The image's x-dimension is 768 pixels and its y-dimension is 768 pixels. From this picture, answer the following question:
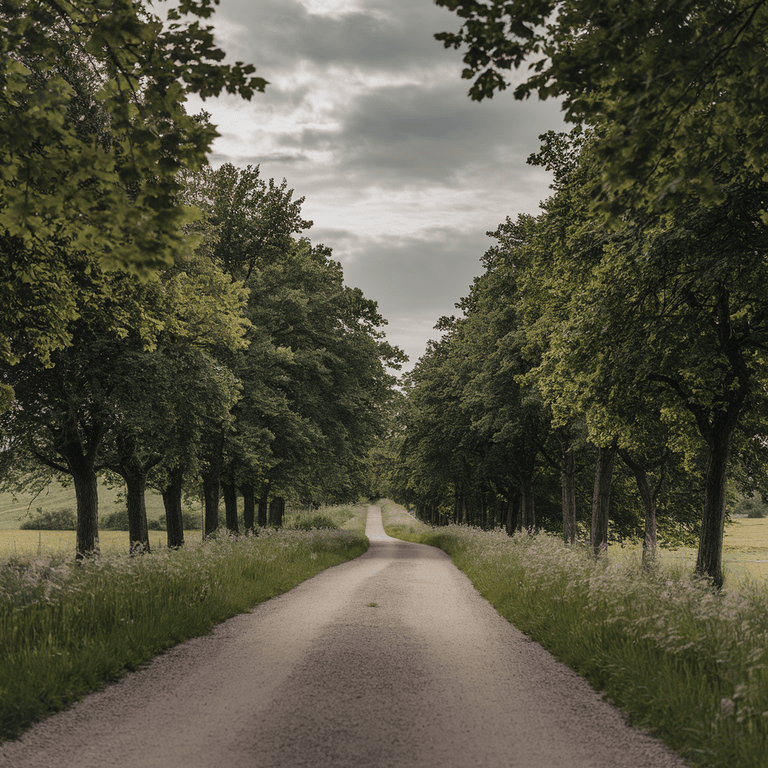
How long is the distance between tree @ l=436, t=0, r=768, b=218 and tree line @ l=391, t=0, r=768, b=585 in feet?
0.05

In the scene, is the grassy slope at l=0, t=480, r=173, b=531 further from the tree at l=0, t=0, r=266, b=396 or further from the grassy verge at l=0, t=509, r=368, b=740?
the tree at l=0, t=0, r=266, b=396

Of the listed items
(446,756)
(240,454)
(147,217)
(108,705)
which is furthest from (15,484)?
(446,756)

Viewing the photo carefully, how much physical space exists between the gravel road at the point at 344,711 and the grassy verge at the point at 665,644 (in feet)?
0.82

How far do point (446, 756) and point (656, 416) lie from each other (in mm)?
11494

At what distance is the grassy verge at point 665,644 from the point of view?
164 inches

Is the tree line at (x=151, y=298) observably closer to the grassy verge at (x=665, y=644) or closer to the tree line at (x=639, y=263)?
the tree line at (x=639, y=263)

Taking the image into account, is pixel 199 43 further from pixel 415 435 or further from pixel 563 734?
pixel 415 435

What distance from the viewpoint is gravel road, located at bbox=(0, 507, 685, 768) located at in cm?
402

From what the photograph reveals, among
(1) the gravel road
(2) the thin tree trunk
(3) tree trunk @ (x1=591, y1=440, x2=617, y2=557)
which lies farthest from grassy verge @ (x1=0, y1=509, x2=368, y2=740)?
(3) tree trunk @ (x1=591, y1=440, x2=617, y2=557)

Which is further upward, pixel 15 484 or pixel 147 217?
pixel 147 217

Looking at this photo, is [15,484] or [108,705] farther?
[15,484]

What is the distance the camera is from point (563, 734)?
14.7 feet

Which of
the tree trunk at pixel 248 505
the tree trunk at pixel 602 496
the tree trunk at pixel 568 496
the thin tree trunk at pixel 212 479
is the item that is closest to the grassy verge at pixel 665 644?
the tree trunk at pixel 602 496

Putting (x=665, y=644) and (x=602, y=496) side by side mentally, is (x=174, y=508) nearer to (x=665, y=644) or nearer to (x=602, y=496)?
(x=602, y=496)
